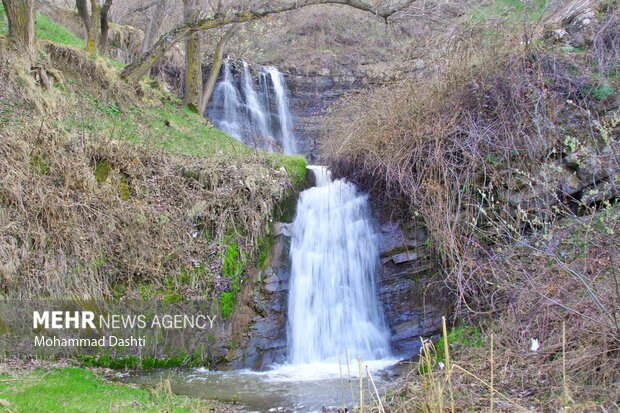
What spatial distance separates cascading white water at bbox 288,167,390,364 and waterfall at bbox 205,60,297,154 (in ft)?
20.6

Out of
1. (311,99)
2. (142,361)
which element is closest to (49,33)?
(311,99)

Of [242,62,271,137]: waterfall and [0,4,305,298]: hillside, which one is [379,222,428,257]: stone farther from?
[242,62,271,137]: waterfall

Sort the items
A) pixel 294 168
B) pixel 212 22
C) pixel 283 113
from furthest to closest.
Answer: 1. pixel 283 113
2. pixel 212 22
3. pixel 294 168

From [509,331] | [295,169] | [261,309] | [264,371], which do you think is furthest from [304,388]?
[295,169]

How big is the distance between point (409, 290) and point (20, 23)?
9.01 metres

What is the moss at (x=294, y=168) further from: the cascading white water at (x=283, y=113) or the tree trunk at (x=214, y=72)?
the cascading white water at (x=283, y=113)

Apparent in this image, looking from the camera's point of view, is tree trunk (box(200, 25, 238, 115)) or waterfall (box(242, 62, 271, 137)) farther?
waterfall (box(242, 62, 271, 137))

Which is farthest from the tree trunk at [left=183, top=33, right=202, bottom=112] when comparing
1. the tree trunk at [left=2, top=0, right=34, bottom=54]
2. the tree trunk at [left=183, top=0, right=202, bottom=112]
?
the tree trunk at [left=2, top=0, right=34, bottom=54]

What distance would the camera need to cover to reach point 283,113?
1711 cm

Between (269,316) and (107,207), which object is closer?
(107,207)

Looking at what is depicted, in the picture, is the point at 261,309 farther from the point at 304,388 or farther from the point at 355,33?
the point at 355,33

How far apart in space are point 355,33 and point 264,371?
61.1ft

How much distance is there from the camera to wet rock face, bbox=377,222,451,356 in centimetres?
770

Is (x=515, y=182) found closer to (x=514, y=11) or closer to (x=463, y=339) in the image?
(x=463, y=339)
